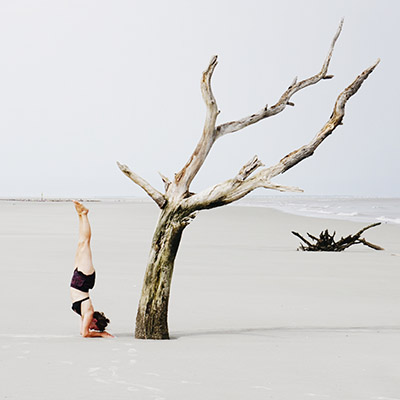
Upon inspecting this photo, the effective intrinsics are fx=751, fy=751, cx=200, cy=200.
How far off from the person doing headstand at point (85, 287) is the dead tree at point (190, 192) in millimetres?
447

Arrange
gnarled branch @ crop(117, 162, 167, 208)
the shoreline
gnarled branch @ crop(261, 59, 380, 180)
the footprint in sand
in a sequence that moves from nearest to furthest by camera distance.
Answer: the footprint in sand, gnarled branch @ crop(117, 162, 167, 208), gnarled branch @ crop(261, 59, 380, 180), the shoreline

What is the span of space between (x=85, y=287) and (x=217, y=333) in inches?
65.1

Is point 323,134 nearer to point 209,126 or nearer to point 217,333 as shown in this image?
point 209,126

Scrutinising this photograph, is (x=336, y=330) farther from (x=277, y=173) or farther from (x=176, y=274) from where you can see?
(x=176, y=274)

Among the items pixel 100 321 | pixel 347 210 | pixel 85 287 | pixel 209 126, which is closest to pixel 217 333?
pixel 100 321

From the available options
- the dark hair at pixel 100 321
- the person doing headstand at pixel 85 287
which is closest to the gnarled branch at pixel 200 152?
the person doing headstand at pixel 85 287

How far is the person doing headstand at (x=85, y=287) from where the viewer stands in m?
7.96

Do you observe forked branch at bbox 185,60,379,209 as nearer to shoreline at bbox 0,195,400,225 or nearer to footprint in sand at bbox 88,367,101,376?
footprint in sand at bbox 88,367,101,376

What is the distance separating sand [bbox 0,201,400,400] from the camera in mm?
5941

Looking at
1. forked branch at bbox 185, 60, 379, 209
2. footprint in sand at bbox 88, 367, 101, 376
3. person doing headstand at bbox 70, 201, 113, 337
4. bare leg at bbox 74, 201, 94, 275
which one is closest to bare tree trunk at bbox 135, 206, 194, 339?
forked branch at bbox 185, 60, 379, 209

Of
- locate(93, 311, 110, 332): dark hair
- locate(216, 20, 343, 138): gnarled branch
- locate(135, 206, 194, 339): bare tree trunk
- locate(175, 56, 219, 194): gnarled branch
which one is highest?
locate(216, 20, 343, 138): gnarled branch

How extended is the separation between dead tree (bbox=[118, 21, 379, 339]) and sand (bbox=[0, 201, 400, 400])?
0.45 m

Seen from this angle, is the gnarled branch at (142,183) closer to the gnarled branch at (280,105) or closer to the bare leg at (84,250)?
the bare leg at (84,250)

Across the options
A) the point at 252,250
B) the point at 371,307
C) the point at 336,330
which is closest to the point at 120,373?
the point at 336,330
